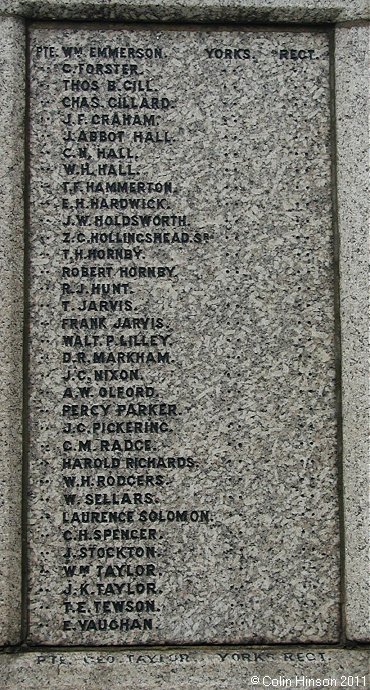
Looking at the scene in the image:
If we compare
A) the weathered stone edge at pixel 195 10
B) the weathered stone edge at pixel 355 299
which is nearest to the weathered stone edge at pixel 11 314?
the weathered stone edge at pixel 195 10

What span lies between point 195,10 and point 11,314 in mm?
1312

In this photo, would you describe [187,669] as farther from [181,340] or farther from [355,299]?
[355,299]

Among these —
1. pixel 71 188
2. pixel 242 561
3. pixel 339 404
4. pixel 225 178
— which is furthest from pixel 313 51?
pixel 242 561

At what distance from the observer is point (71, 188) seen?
329 centimetres

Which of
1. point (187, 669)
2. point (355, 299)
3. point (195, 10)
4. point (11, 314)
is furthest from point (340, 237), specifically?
point (187, 669)

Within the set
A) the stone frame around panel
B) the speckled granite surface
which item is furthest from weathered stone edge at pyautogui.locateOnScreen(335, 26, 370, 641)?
the speckled granite surface

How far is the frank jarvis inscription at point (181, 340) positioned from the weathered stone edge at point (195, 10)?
64 mm

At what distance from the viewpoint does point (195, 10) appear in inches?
131

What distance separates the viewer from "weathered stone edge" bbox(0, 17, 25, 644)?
3.12 metres

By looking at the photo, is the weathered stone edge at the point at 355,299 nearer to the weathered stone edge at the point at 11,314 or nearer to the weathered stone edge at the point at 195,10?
the weathered stone edge at the point at 195,10

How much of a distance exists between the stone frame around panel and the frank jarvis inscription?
0.06 metres

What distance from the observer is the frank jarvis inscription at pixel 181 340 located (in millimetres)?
3188

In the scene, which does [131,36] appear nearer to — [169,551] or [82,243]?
[82,243]

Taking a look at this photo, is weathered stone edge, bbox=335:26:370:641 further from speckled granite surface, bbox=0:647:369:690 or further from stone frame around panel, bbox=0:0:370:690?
speckled granite surface, bbox=0:647:369:690
